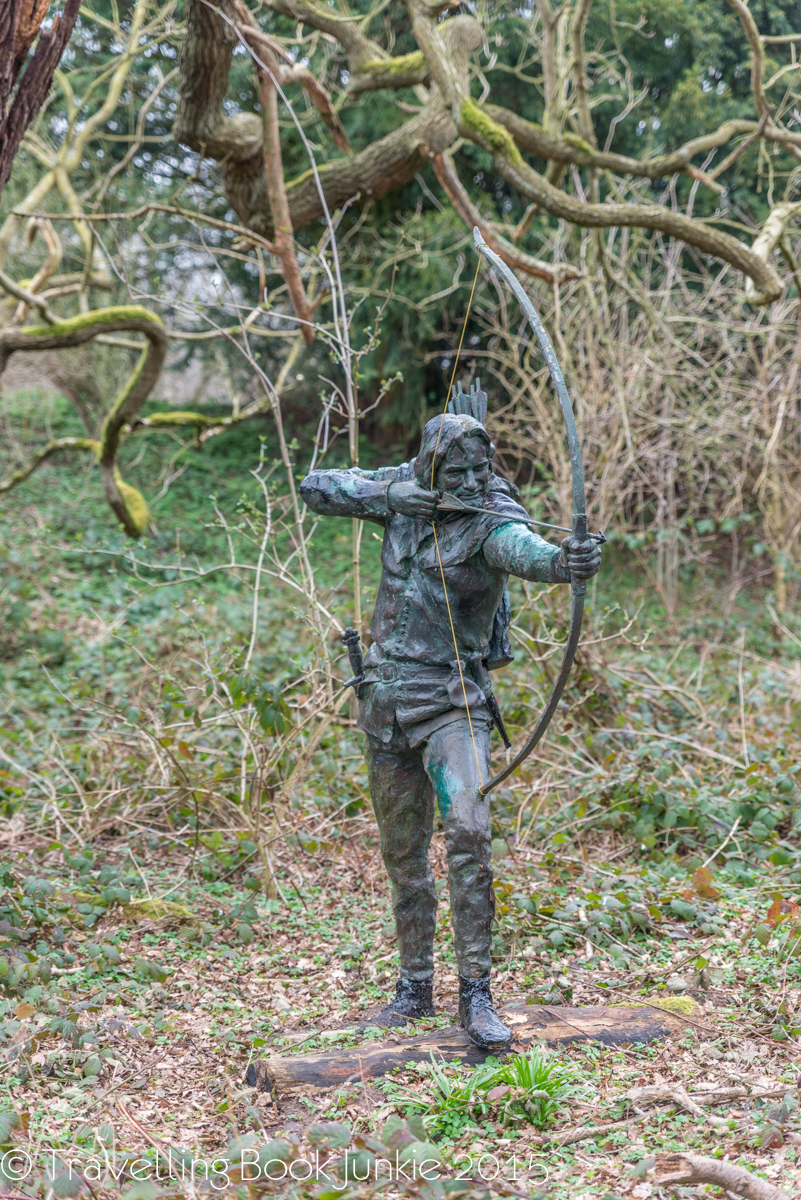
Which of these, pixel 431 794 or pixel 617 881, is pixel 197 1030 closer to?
pixel 431 794

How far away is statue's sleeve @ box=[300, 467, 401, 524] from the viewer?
3.59 metres

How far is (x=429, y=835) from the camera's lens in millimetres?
3826

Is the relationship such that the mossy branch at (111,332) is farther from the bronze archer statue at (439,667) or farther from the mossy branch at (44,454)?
the bronze archer statue at (439,667)

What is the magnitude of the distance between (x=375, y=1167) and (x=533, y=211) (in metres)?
6.75

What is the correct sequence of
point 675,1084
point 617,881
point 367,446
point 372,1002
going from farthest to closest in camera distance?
1. point 367,446
2. point 617,881
3. point 372,1002
4. point 675,1084

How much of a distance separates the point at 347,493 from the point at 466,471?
45cm

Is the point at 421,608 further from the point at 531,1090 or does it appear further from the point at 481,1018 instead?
the point at 531,1090

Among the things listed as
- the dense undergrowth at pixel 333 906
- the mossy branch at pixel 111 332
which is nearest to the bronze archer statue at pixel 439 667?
the dense undergrowth at pixel 333 906

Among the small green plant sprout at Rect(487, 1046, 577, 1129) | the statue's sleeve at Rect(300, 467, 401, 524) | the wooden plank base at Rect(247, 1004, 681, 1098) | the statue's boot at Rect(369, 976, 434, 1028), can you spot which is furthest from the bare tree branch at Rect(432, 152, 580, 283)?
the small green plant sprout at Rect(487, 1046, 577, 1129)

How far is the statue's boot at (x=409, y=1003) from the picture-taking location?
3.77m

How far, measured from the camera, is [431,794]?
3.76 metres

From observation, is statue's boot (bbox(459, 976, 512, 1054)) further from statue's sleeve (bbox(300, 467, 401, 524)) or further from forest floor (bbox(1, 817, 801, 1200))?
statue's sleeve (bbox(300, 467, 401, 524))

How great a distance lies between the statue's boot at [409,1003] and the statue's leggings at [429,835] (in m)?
0.04

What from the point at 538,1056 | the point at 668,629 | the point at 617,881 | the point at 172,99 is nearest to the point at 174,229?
the point at 172,99
